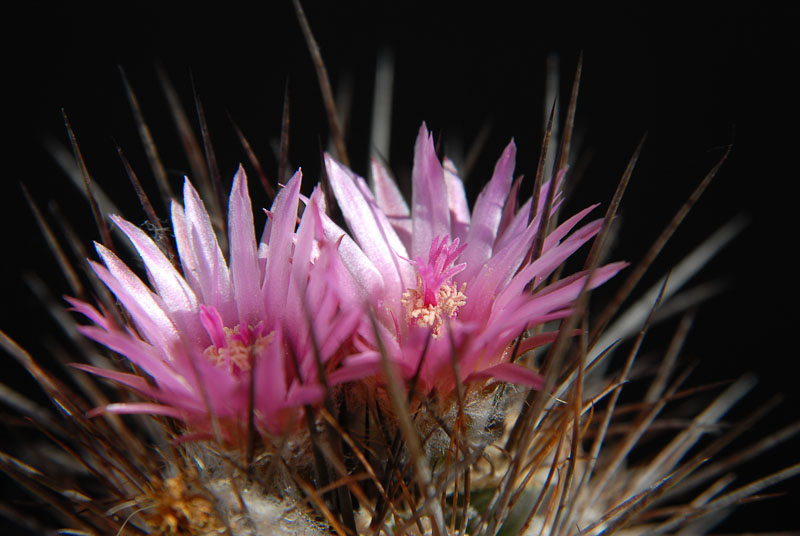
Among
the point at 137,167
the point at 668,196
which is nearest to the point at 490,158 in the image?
the point at 668,196

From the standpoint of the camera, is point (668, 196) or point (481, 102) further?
point (481, 102)

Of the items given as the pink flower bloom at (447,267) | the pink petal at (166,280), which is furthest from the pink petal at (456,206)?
the pink petal at (166,280)

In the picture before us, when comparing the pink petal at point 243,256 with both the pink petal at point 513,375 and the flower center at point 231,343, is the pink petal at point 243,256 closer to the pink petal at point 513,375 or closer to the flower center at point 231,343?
the flower center at point 231,343

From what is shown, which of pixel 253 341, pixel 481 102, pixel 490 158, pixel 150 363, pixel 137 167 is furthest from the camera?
pixel 481 102

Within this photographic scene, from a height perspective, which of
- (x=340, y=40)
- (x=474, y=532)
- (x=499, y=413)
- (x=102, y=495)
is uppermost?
(x=340, y=40)

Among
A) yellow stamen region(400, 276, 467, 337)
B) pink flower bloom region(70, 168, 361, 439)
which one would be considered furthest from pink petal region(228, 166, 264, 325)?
yellow stamen region(400, 276, 467, 337)

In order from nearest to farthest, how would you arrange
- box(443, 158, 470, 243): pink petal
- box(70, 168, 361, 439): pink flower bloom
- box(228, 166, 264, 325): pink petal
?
box(70, 168, 361, 439): pink flower bloom < box(228, 166, 264, 325): pink petal < box(443, 158, 470, 243): pink petal

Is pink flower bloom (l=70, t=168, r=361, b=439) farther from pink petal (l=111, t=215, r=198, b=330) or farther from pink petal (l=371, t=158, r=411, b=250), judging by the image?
pink petal (l=371, t=158, r=411, b=250)

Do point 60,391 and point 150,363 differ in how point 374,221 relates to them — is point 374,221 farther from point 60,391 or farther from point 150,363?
point 60,391
